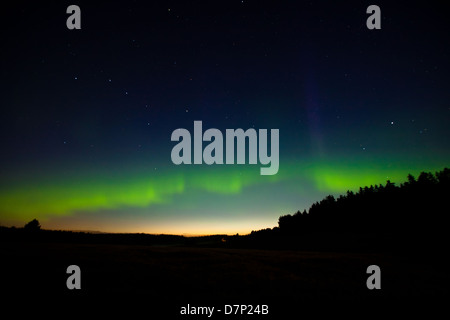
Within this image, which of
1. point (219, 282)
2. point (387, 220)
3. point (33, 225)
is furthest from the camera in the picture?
point (33, 225)

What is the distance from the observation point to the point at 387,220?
5825cm

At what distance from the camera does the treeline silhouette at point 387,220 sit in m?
39.6

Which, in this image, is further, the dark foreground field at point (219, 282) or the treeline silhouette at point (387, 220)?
the treeline silhouette at point (387, 220)

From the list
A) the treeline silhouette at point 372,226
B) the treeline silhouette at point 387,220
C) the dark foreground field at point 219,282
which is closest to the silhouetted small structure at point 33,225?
the treeline silhouette at point 372,226

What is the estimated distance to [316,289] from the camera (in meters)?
11.1

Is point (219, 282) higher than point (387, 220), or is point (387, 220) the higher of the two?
point (219, 282)

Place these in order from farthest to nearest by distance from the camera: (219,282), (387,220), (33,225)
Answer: (33,225) < (387,220) < (219,282)

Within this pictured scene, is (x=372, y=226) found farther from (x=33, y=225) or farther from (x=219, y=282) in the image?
(x=33, y=225)

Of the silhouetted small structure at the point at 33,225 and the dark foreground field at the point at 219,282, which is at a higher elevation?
the dark foreground field at the point at 219,282

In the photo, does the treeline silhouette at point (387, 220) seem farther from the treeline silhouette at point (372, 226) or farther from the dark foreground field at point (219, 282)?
the dark foreground field at point (219, 282)

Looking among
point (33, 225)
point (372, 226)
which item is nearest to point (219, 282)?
point (372, 226)

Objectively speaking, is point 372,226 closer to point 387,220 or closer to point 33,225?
point 387,220

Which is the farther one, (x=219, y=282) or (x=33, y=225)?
(x=33, y=225)

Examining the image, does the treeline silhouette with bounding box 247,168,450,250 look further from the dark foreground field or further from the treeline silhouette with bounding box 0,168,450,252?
the dark foreground field
